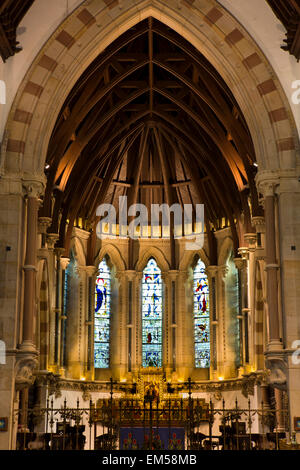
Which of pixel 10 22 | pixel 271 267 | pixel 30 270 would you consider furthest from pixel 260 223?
pixel 10 22

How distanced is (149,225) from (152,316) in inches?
151

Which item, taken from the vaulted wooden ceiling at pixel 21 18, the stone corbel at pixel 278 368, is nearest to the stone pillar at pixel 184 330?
the stone corbel at pixel 278 368

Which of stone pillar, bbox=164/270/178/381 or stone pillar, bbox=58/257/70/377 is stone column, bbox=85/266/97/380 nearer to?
stone pillar, bbox=58/257/70/377

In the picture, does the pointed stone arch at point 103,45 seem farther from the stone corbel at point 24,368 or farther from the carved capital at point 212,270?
the carved capital at point 212,270

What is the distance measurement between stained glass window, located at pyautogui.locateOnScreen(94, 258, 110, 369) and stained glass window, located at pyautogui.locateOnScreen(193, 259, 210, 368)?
11.8 feet

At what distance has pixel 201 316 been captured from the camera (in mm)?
30422

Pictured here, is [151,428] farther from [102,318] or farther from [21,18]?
[102,318]

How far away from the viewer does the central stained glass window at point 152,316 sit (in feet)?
99.9

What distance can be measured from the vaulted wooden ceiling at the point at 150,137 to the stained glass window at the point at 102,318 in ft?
7.65

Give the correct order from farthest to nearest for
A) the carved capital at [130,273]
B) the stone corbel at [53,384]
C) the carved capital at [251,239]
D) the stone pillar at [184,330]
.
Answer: the carved capital at [130,273] < the stone pillar at [184,330] < the carved capital at [251,239] < the stone corbel at [53,384]
